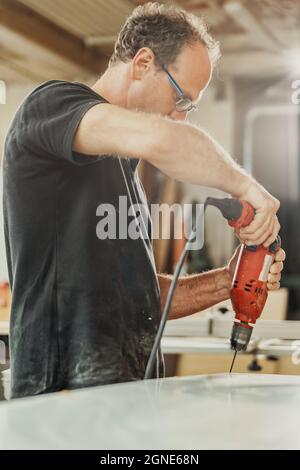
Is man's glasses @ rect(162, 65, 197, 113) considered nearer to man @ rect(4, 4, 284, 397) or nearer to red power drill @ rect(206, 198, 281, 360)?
man @ rect(4, 4, 284, 397)

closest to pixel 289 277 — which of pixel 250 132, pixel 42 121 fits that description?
pixel 250 132

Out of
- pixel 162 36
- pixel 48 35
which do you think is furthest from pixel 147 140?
pixel 48 35

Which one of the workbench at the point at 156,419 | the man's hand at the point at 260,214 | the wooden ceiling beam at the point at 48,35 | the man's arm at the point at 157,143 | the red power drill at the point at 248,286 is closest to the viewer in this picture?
the workbench at the point at 156,419

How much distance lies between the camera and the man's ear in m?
1.45

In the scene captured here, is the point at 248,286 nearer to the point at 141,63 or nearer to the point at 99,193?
the point at 99,193

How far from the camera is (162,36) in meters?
1.46

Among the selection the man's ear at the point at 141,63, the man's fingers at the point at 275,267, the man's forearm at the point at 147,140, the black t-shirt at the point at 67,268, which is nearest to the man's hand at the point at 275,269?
the man's fingers at the point at 275,267

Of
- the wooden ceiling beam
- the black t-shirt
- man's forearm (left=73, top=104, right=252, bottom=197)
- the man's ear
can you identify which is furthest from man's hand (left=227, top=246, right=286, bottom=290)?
the wooden ceiling beam

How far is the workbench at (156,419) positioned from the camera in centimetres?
69

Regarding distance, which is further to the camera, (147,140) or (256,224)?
(256,224)

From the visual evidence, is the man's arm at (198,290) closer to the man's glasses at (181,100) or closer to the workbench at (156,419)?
the man's glasses at (181,100)

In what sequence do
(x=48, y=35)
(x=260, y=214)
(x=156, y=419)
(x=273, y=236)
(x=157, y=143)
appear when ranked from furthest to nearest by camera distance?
1. (x=48, y=35)
2. (x=273, y=236)
3. (x=260, y=214)
4. (x=157, y=143)
5. (x=156, y=419)

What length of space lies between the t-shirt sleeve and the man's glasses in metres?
0.31

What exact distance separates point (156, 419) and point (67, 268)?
1.80 feet
